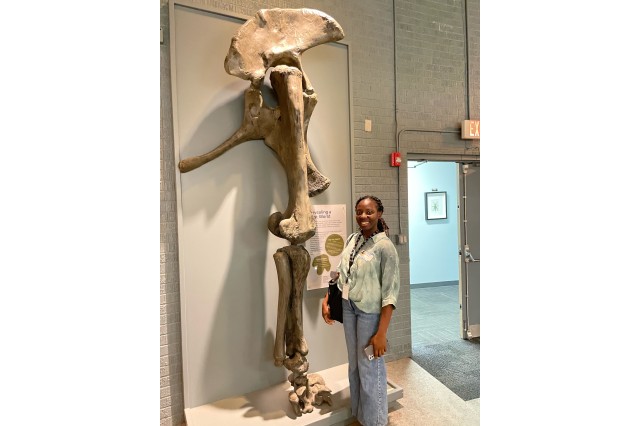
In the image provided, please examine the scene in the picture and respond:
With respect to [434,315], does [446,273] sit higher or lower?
higher

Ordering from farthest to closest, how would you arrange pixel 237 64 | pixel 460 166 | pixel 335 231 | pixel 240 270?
pixel 460 166 → pixel 335 231 → pixel 240 270 → pixel 237 64

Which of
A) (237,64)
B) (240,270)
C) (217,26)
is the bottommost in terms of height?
(240,270)

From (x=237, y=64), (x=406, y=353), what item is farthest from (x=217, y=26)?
(x=406, y=353)

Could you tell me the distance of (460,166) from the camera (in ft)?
15.4

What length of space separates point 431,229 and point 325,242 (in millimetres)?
5563

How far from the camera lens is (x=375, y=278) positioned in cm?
247

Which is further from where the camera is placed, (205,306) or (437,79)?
(437,79)

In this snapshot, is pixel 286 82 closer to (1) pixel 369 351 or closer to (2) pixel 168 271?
(2) pixel 168 271

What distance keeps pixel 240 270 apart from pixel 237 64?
1.62m

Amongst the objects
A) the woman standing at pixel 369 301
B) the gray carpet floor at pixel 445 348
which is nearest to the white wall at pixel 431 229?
the gray carpet floor at pixel 445 348

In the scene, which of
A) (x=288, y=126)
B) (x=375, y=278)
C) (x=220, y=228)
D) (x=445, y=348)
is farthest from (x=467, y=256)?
(x=220, y=228)

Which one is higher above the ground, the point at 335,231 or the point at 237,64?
the point at 237,64
